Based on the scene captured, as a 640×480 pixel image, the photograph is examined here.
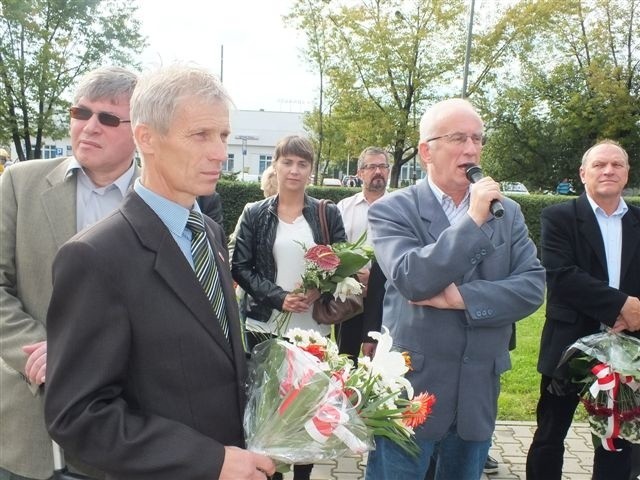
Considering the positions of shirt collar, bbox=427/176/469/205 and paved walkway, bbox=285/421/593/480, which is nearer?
shirt collar, bbox=427/176/469/205

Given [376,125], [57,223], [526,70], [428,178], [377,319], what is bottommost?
[377,319]

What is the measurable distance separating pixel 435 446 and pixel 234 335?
5.08 feet

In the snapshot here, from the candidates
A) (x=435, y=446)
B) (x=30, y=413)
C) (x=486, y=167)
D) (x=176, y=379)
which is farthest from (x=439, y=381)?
(x=486, y=167)

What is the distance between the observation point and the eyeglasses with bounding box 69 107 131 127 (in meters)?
2.18

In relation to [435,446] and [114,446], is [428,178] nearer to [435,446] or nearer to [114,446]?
[435,446]

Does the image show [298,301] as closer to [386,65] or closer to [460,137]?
[460,137]

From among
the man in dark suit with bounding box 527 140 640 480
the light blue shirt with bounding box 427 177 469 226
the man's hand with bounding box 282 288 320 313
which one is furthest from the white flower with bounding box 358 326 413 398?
the man in dark suit with bounding box 527 140 640 480

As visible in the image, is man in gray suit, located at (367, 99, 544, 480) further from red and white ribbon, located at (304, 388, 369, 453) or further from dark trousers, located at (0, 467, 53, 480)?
dark trousers, located at (0, 467, 53, 480)

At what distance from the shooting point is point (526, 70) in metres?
28.1

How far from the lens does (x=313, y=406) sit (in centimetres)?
155

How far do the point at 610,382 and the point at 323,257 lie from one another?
171 centimetres

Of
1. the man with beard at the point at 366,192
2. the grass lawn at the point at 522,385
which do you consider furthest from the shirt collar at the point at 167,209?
the grass lawn at the point at 522,385

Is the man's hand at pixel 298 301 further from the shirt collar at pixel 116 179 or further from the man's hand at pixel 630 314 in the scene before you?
the man's hand at pixel 630 314

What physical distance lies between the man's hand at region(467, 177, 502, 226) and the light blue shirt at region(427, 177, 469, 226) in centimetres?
32
